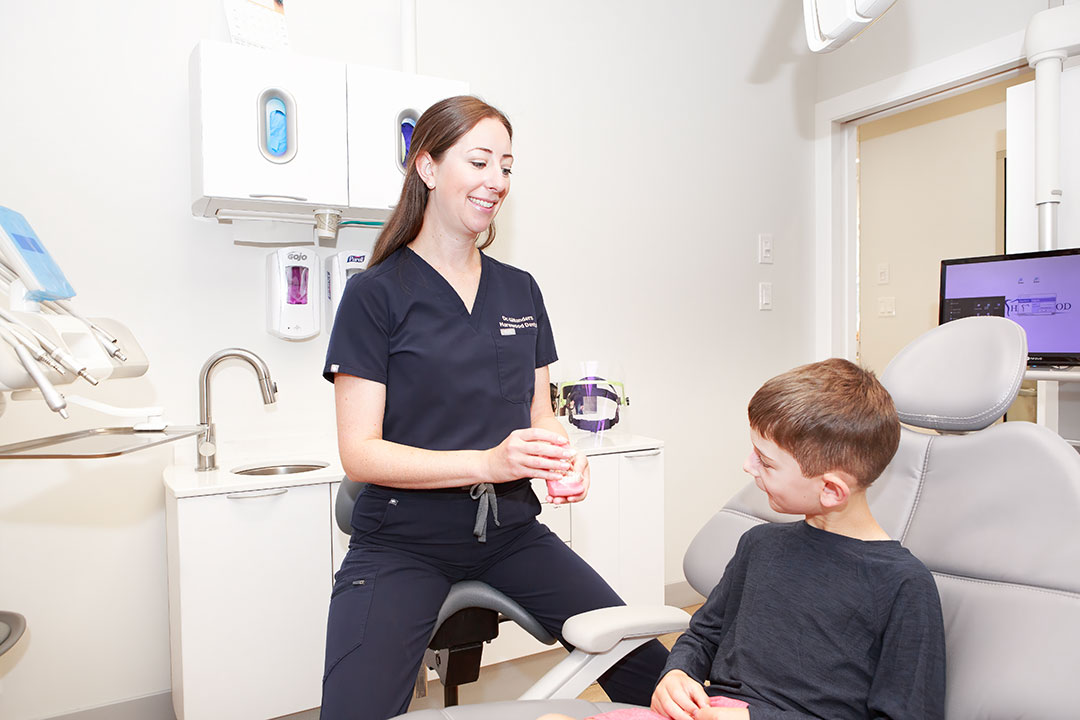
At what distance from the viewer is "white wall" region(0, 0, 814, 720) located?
200 centimetres

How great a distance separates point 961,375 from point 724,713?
1.90 ft

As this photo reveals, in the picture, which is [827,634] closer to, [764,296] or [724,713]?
[724,713]

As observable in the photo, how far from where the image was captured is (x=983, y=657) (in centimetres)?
88

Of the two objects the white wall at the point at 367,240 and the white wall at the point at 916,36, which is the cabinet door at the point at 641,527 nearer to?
the white wall at the point at 367,240

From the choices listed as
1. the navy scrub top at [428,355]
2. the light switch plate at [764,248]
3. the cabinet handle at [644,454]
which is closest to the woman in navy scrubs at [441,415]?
the navy scrub top at [428,355]

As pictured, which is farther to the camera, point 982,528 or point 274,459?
point 274,459

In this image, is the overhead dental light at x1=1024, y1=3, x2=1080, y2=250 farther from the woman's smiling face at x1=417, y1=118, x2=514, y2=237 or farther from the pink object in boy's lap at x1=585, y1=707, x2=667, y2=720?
the pink object in boy's lap at x1=585, y1=707, x2=667, y2=720

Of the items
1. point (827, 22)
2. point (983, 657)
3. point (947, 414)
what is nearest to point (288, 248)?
point (827, 22)

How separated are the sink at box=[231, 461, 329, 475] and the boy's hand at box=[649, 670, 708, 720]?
131cm

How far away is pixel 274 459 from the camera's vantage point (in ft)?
7.05

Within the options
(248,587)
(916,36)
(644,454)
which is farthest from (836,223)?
(248,587)

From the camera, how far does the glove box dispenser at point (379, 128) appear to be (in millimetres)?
2070

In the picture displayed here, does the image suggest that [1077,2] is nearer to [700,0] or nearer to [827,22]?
[827,22]

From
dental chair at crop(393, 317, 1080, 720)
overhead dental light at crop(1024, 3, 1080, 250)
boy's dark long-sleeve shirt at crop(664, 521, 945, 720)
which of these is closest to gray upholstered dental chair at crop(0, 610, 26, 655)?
dental chair at crop(393, 317, 1080, 720)
